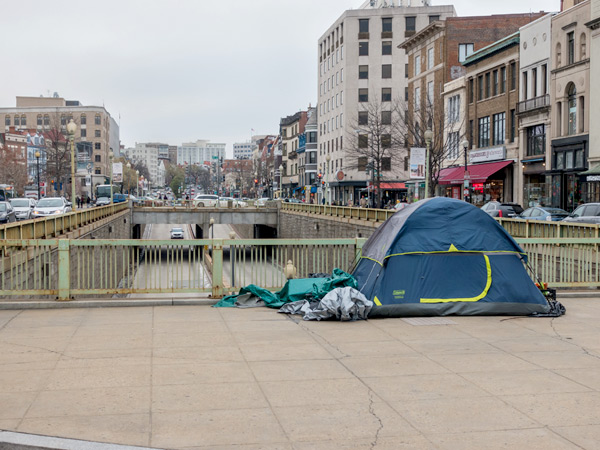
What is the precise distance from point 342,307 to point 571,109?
34.5 m

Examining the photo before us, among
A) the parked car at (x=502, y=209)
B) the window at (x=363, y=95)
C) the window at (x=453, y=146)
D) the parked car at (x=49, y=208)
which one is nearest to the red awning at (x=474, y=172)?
the window at (x=453, y=146)

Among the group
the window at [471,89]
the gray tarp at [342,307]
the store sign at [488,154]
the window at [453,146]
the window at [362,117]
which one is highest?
the window at [362,117]

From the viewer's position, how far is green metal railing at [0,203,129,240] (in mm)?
15242

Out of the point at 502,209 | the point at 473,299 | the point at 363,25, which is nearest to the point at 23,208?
the point at 502,209

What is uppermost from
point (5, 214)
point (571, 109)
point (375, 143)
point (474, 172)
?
point (375, 143)

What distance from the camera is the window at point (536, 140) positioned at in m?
43.2

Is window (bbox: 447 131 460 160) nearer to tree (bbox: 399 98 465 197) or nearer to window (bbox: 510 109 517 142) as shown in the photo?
tree (bbox: 399 98 465 197)

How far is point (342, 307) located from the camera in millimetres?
10375

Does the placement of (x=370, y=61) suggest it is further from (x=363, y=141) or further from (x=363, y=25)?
(x=363, y=141)

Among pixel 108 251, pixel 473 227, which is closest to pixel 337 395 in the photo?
pixel 473 227

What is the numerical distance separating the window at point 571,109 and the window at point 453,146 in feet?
46.7

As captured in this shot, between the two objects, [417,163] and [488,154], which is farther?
[488,154]

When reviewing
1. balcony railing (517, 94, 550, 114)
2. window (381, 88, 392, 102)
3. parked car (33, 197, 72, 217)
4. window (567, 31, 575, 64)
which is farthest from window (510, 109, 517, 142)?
window (381, 88, 392, 102)

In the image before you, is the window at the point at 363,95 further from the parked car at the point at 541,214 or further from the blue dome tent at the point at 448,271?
the blue dome tent at the point at 448,271
